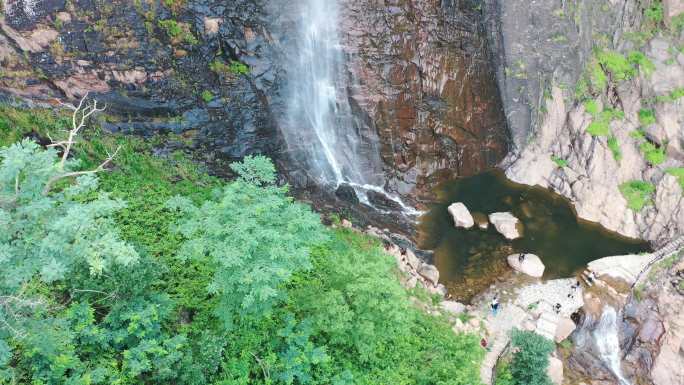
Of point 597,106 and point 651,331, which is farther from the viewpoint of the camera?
point 597,106

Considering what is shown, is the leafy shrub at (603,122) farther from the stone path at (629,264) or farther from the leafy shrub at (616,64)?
the stone path at (629,264)

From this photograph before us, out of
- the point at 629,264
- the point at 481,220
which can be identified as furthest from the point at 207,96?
the point at 629,264

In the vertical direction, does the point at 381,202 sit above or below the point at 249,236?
below

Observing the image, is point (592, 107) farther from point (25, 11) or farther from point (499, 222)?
point (25, 11)

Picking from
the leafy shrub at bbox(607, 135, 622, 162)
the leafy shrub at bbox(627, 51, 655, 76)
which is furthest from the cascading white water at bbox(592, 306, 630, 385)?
the leafy shrub at bbox(627, 51, 655, 76)

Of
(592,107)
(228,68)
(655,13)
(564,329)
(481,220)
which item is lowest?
(564,329)

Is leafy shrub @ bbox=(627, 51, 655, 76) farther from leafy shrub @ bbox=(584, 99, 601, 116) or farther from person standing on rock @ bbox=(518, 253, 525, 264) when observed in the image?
person standing on rock @ bbox=(518, 253, 525, 264)

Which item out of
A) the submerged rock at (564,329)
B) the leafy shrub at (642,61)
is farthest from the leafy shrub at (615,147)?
the submerged rock at (564,329)

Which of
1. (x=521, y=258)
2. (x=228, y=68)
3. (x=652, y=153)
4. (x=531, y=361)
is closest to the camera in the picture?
(x=531, y=361)
